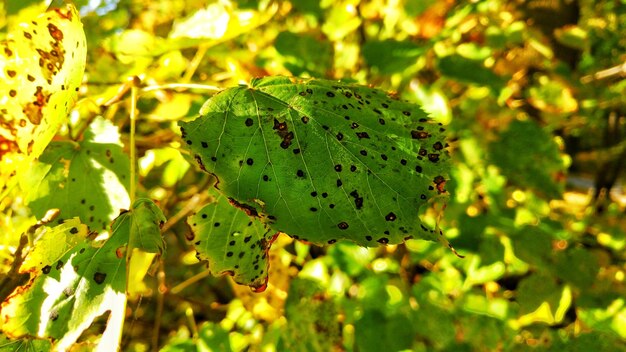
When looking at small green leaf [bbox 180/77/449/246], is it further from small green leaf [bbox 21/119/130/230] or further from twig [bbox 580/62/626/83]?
twig [bbox 580/62/626/83]

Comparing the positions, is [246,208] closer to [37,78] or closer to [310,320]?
[37,78]

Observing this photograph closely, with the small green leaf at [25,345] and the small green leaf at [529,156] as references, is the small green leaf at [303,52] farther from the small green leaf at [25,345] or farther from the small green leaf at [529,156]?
the small green leaf at [25,345]

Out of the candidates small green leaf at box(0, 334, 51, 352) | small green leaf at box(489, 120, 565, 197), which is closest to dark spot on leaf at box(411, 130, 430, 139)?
small green leaf at box(0, 334, 51, 352)

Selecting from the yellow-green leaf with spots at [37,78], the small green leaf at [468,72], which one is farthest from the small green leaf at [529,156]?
the yellow-green leaf with spots at [37,78]

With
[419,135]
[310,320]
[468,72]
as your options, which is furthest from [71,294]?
[468,72]

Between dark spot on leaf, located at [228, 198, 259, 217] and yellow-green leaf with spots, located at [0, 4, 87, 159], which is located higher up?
yellow-green leaf with spots, located at [0, 4, 87, 159]

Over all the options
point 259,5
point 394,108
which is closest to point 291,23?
point 259,5

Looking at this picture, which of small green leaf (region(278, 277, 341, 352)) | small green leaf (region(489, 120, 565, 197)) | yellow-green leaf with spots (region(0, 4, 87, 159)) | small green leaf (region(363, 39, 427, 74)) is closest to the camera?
yellow-green leaf with spots (region(0, 4, 87, 159))
